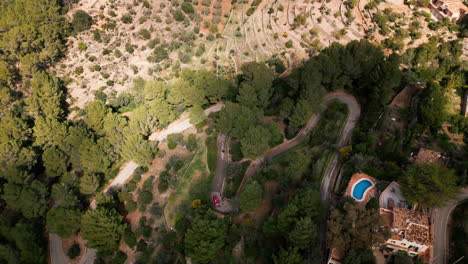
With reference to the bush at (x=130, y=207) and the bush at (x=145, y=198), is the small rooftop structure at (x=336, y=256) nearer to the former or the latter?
the bush at (x=145, y=198)

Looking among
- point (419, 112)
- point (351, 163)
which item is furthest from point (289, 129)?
point (419, 112)

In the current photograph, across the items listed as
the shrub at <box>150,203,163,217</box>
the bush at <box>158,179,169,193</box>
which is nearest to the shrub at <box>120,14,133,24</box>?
the bush at <box>158,179,169,193</box>

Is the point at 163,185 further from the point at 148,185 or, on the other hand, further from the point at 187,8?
the point at 187,8

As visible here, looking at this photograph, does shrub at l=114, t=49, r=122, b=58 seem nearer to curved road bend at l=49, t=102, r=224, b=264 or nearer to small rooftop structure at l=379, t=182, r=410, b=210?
curved road bend at l=49, t=102, r=224, b=264

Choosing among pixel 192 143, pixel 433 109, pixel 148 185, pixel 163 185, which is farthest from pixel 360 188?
pixel 148 185

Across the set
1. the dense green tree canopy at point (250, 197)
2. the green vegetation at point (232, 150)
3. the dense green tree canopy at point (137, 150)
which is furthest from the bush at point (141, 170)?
the dense green tree canopy at point (250, 197)

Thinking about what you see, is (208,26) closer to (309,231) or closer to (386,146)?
(386,146)
